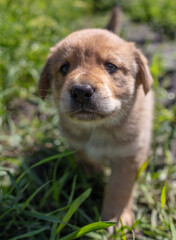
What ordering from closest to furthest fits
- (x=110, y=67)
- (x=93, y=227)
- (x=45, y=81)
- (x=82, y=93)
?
(x=93, y=227) < (x=82, y=93) < (x=110, y=67) < (x=45, y=81)

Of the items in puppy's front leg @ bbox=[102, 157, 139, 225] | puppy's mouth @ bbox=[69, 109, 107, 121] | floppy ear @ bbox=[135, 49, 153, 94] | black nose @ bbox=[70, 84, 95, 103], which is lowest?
puppy's front leg @ bbox=[102, 157, 139, 225]

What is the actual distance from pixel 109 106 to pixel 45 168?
1266 millimetres

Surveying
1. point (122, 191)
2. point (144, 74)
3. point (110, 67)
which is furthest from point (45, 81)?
point (122, 191)

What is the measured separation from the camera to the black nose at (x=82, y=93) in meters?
2.17

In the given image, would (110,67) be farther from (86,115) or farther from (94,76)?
(86,115)

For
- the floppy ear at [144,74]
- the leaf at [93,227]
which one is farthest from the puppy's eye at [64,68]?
the leaf at [93,227]

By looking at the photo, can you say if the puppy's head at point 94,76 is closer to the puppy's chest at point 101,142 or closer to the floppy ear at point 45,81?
the floppy ear at point 45,81

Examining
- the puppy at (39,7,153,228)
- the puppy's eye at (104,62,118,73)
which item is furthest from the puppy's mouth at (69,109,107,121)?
the puppy's eye at (104,62,118,73)

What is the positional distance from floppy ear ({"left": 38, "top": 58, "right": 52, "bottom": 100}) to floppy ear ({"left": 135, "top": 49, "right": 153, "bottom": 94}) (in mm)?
939

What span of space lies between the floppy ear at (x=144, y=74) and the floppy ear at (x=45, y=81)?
0.94 meters

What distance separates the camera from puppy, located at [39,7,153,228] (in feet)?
7.88

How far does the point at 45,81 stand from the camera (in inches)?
118

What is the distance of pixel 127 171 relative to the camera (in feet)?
8.97

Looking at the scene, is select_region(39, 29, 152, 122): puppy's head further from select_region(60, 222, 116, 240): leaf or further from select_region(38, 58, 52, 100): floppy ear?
select_region(60, 222, 116, 240): leaf
